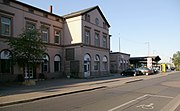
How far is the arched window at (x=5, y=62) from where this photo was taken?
77.5ft

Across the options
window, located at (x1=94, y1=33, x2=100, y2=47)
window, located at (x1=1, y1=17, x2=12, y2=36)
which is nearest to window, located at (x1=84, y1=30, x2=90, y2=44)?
window, located at (x1=94, y1=33, x2=100, y2=47)

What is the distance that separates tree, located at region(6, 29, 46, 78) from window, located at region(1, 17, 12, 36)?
367 cm

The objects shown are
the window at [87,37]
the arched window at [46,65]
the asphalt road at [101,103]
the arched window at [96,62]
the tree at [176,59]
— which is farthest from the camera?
the tree at [176,59]

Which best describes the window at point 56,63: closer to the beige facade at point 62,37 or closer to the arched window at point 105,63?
the beige facade at point 62,37

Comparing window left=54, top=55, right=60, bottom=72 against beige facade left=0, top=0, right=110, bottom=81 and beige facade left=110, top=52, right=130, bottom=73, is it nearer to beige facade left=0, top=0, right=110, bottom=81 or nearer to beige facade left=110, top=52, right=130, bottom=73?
beige facade left=0, top=0, right=110, bottom=81

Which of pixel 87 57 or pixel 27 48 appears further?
pixel 87 57

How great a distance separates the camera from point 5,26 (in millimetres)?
24469

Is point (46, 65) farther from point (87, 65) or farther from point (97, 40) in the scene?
point (97, 40)

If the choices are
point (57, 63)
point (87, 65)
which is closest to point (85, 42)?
point (87, 65)

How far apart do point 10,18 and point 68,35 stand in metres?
10.9

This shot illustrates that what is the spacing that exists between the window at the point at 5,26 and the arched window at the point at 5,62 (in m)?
2.24

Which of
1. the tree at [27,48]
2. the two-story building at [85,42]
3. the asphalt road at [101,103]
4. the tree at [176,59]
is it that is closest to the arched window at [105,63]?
the two-story building at [85,42]

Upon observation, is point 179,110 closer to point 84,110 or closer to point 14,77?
point 84,110

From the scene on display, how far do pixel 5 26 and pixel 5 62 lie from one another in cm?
426
